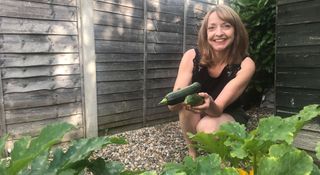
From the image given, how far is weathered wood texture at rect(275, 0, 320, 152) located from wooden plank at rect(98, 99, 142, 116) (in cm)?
226

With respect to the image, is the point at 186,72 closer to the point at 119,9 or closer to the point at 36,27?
the point at 36,27

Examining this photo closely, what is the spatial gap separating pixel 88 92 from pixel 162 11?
69.8 inches

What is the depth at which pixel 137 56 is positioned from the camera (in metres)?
5.37

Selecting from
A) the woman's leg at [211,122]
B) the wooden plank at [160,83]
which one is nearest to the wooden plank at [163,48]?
the wooden plank at [160,83]

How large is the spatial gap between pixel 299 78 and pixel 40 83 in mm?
2603

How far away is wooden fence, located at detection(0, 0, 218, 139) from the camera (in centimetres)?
398

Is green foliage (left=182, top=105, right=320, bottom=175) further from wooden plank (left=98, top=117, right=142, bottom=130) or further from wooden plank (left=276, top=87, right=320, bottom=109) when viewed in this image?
wooden plank (left=98, top=117, right=142, bottom=130)

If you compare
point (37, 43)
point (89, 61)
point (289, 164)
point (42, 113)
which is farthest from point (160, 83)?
point (289, 164)

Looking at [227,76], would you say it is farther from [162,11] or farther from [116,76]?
[162,11]

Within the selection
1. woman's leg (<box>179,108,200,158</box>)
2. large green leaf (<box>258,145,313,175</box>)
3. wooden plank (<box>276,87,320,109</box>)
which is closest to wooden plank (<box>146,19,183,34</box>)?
wooden plank (<box>276,87,320,109</box>)

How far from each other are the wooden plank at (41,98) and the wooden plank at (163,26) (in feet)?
4.96

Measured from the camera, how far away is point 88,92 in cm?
470

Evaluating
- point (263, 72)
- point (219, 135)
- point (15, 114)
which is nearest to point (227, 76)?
point (219, 135)

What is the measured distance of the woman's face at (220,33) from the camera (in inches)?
102
